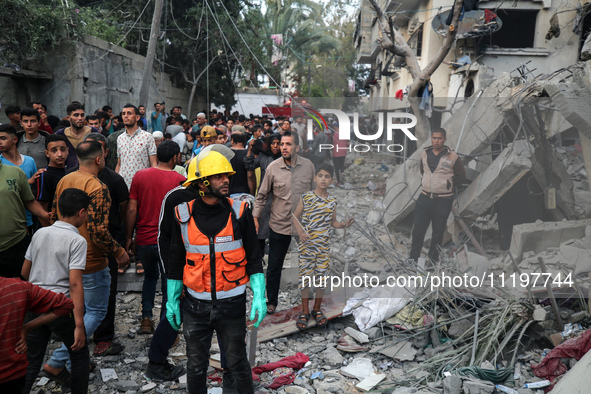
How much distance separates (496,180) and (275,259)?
8.20ft

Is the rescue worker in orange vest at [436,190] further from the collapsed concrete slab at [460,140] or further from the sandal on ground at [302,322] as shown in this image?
the sandal on ground at [302,322]

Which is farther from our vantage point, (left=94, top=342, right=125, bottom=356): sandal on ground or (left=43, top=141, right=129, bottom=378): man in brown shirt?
(left=94, top=342, right=125, bottom=356): sandal on ground

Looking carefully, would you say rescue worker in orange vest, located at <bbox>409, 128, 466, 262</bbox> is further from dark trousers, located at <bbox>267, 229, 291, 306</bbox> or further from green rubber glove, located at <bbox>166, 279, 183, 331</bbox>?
green rubber glove, located at <bbox>166, 279, 183, 331</bbox>

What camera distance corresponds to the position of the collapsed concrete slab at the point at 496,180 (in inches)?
193

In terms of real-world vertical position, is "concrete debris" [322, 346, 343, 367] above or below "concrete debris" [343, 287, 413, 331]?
below

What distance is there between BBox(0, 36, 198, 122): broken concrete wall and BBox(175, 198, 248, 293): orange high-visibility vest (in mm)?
7731

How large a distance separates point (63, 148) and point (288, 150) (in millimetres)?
2051

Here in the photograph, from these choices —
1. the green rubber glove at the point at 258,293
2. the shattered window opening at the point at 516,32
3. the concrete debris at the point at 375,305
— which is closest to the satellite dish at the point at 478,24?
the shattered window opening at the point at 516,32

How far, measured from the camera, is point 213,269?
9.11ft

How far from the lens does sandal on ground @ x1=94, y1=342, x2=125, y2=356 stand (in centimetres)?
395

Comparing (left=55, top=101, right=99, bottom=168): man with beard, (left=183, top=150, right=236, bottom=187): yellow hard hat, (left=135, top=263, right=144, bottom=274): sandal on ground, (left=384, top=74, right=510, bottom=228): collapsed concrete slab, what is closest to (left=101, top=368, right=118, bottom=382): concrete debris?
(left=135, top=263, right=144, bottom=274): sandal on ground

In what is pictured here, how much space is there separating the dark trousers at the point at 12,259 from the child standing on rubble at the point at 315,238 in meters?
2.37

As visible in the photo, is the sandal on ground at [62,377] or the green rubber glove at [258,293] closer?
the green rubber glove at [258,293]

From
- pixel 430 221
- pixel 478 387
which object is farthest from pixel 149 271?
pixel 430 221
